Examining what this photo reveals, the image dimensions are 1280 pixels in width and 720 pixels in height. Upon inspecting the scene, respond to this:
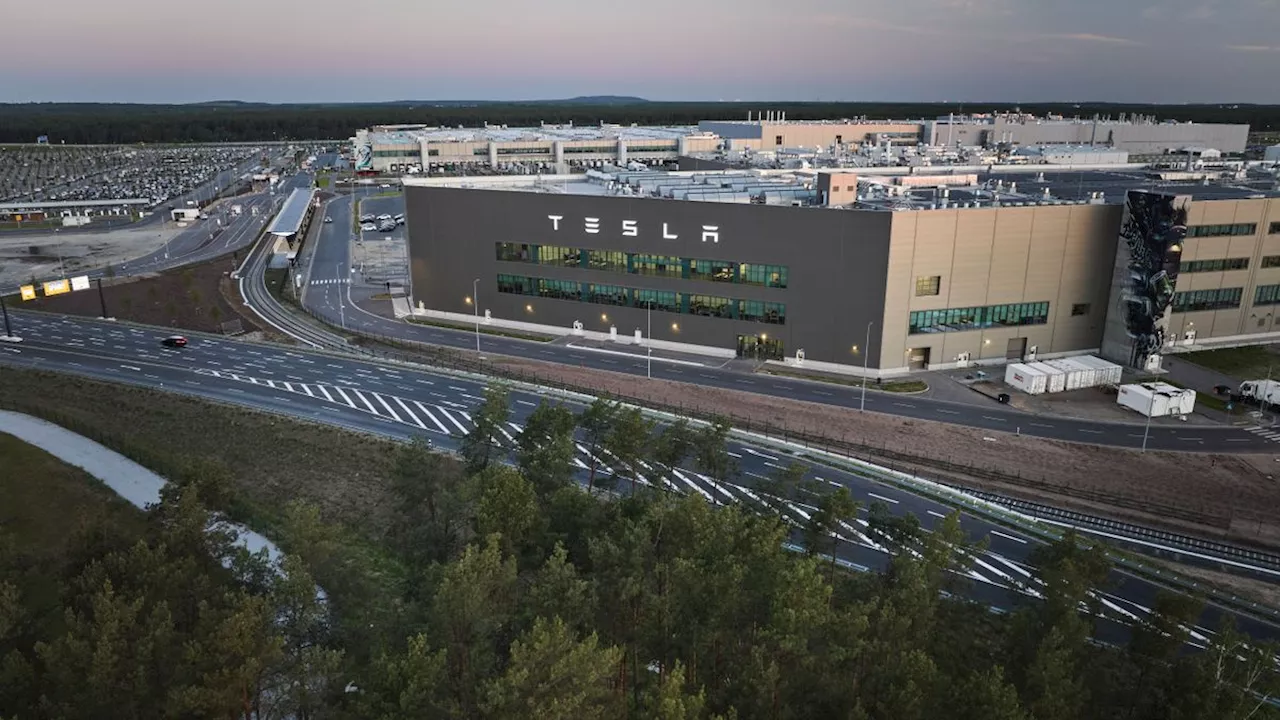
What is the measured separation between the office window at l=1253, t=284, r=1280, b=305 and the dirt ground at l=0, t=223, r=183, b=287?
150 metres

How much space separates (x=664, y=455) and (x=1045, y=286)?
55.0m

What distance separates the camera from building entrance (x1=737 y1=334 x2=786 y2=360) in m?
80.8

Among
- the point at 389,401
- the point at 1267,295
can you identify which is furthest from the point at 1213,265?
the point at 389,401

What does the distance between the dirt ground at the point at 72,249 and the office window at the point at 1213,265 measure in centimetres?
14091

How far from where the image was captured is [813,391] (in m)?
72.2

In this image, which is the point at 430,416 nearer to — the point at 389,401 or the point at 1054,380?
the point at 389,401

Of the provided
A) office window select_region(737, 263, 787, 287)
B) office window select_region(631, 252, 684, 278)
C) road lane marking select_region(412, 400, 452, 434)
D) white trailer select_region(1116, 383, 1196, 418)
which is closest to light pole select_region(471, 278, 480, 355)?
office window select_region(631, 252, 684, 278)

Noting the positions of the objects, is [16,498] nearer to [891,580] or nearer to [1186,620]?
[891,580]

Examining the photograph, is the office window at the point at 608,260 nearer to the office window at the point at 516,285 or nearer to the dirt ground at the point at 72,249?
the office window at the point at 516,285

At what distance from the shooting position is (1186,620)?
91.8 feet

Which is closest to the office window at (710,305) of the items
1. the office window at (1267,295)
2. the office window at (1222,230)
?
the office window at (1222,230)

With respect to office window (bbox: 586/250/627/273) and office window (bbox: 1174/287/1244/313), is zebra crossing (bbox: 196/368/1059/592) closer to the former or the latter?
office window (bbox: 586/250/627/273)

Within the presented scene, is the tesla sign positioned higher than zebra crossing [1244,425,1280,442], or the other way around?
the tesla sign

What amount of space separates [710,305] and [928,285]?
826 inches
